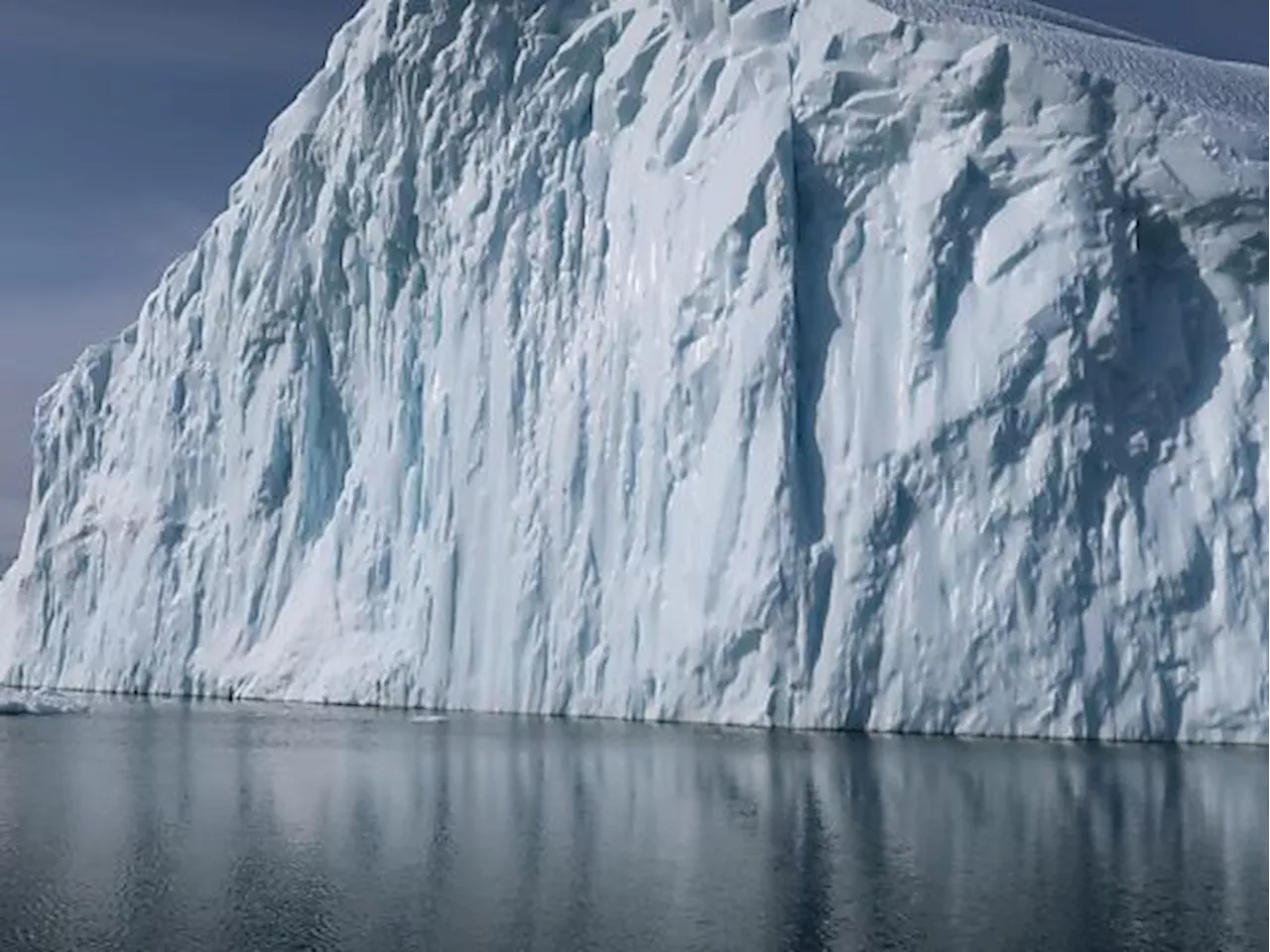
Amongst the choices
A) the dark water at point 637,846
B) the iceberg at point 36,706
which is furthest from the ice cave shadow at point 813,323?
the iceberg at point 36,706

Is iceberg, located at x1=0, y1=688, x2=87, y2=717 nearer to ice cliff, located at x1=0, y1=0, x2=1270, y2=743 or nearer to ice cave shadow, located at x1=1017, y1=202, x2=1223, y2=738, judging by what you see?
ice cliff, located at x1=0, y1=0, x2=1270, y2=743

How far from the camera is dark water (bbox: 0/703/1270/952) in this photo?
412 inches

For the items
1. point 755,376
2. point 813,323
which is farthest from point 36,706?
point 813,323

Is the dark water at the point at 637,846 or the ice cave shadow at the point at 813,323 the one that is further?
the ice cave shadow at the point at 813,323

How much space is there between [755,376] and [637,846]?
1116cm

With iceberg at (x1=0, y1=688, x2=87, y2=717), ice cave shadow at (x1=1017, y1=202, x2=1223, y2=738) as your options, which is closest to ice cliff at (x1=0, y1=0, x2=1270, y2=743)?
ice cave shadow at (x1=1017, y1=202, x2=1223, y2=738)

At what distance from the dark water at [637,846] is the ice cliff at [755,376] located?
1.86 m

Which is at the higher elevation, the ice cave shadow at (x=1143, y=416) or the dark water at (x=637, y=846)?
the ice cave shadow at (x=1143, y=416)

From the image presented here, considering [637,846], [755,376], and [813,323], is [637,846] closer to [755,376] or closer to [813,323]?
[755,376]

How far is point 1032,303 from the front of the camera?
2186 cm

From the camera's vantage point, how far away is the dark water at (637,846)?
10.5 meters

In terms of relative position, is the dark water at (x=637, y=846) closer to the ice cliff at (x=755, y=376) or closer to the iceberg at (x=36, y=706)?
the ice cliff at (x=755, y=376)

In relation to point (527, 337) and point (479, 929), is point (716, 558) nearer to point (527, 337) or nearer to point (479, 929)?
point (527, 337)

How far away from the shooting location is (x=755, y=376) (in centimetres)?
2361
